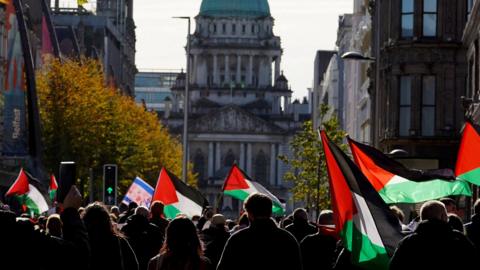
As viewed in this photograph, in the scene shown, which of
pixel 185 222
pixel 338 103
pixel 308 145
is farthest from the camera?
pixel 338 103

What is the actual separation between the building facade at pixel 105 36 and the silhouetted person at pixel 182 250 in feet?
315

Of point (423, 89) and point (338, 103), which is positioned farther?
point (338, 103)

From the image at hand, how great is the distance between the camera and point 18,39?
6431cm

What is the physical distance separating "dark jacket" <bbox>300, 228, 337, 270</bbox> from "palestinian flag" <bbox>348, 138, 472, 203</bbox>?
0.87m

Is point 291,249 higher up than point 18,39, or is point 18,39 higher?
point 18,39

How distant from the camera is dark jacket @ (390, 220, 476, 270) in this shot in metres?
13.9

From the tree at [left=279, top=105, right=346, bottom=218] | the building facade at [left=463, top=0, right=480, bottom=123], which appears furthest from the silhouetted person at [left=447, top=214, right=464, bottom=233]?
the tree at [left=279, top=105, right=346, bottom=218]

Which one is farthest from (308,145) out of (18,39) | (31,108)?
(31,108)

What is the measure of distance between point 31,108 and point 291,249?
43.8m

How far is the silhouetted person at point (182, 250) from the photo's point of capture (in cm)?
1367

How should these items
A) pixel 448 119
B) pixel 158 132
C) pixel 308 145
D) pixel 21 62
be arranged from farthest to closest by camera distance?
pixel 158 132, pixel 308 145, pixel 21 62, pixel 448 119

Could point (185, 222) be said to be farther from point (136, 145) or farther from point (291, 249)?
point (136, 145)

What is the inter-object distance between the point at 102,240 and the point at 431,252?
312cm

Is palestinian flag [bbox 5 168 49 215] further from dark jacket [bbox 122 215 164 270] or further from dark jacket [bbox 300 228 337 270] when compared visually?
dark jacket [bbox 300 228 337 270]
